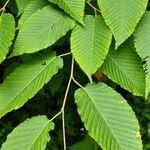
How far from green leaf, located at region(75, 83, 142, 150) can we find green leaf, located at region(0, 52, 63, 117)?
0.46 feet

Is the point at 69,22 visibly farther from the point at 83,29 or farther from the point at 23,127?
the point at 23,127

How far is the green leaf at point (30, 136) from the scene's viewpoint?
1.38 m

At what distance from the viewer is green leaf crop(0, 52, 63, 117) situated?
1476 mm

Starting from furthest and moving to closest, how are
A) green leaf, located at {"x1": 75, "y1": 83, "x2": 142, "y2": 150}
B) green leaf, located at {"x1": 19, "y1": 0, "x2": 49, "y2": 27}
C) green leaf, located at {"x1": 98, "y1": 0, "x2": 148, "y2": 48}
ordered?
green leaf, located at {"x1": 19, "y1": 0, "x2": 49, "y2": 27} < green leaf, located at {"x1": 98, "y1": 0, "x2": 148, "y2": 48} < green leaf, located at {"x1": 75, "y1": 83, "x2": 142, "y2": 150}

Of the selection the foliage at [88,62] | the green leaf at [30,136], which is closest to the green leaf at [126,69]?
the foliage at [88,62]

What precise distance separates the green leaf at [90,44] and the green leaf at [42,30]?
5 cm

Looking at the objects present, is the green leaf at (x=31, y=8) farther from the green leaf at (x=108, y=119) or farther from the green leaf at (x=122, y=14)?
the green leaf at (x=108, y=119)

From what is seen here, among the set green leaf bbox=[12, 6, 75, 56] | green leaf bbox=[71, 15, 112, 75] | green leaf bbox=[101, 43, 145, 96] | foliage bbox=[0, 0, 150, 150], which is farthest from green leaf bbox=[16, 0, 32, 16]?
green leaf bbox=[101, 43, 145, 96]

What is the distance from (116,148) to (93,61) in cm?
31

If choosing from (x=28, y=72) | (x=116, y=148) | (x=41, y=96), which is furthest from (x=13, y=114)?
(x=116, y=148)

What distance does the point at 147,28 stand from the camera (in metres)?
1.53

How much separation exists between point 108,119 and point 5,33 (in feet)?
1.56

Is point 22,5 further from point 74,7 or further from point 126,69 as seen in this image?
point 126,69

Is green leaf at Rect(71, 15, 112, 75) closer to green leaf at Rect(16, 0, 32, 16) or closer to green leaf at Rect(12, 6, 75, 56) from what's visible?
green leaf at Rect(12, 6, 75, 56)
